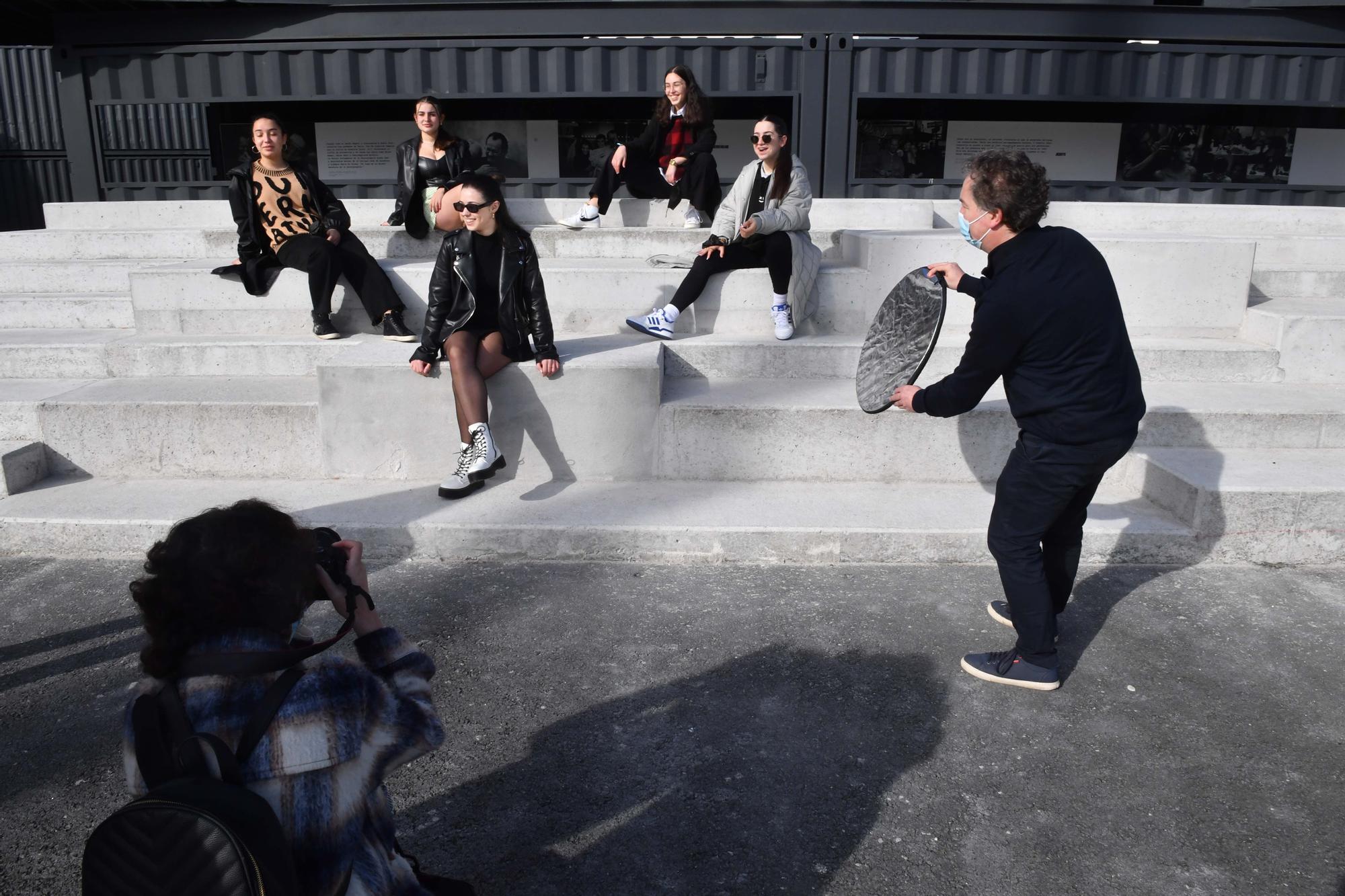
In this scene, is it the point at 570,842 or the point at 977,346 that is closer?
the point at 570,842

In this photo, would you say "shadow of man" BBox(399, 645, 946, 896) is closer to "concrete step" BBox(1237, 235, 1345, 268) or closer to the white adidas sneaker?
the white adidas sneaker

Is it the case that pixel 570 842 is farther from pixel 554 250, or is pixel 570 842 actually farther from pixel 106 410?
pixel 554 250

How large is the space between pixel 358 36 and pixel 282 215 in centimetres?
309

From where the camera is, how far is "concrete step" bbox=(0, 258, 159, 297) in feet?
23.7

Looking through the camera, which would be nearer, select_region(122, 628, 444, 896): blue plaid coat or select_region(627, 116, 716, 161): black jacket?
select_region(122, 628, 444, 896): blue plaid coat

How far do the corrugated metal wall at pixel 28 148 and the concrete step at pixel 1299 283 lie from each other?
13.1 m

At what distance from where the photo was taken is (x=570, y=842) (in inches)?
104

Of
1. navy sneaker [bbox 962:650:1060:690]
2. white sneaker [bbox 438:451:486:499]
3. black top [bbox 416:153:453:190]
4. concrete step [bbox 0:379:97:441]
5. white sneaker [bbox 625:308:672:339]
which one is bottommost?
navy sneaker [bbox 962:650:1060:690]

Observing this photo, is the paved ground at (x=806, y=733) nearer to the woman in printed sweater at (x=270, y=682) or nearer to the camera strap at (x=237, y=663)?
the woman in printed sweater at (x=270, y=682)

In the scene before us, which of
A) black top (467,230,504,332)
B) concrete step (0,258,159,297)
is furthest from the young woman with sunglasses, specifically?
concrete step (0,258,159,297)

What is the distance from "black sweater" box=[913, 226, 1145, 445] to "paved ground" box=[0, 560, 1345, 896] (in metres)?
0.99

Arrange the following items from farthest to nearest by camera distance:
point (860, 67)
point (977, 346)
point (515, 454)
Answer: point (860, 67) → point (515, 454) → point (977, 346)

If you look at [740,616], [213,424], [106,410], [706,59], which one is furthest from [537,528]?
[706,59]

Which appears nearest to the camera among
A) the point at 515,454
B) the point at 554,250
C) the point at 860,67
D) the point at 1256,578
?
the point at 1256,578
